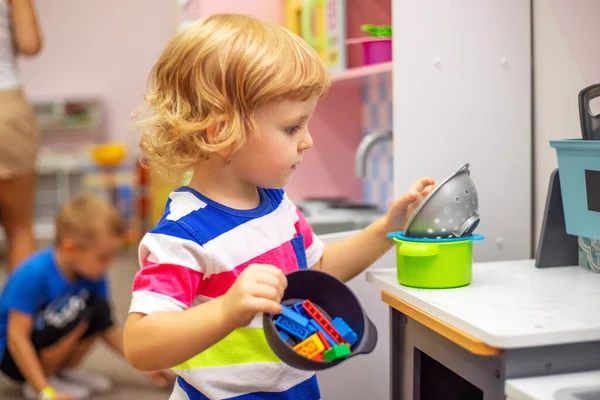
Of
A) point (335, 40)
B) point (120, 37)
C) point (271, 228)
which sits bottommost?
point (271, 228)

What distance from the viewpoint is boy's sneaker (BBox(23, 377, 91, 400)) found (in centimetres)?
204

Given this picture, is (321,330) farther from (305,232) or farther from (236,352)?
(305,232)

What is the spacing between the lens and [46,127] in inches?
211

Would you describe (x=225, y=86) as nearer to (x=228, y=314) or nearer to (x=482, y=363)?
(x=228, y=314)

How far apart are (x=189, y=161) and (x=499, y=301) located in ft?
1.51

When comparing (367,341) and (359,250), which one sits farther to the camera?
(359,250)

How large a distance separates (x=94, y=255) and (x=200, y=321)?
1290 millimetres

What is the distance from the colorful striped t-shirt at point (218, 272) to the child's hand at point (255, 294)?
0.36ft

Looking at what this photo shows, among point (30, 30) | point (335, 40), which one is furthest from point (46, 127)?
point (335, 40)

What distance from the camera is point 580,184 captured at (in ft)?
3.38

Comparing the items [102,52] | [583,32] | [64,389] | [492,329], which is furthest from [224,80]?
[102,52]

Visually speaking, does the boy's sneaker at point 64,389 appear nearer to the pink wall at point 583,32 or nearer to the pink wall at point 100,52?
the pink wall at point 583,32

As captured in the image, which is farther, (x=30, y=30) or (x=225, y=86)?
(x=30, y=30)

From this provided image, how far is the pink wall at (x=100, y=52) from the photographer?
5.50 meters
